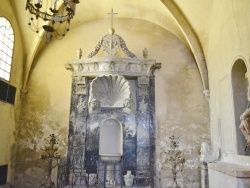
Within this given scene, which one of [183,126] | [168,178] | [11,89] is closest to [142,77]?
[183,126]

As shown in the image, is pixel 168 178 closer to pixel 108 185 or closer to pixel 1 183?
pixel 108 185

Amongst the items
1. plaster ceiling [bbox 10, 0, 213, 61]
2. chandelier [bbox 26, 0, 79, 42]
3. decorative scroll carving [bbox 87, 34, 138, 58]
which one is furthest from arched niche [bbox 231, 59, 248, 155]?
chandelier [bbox 26, 0, 79, 42]

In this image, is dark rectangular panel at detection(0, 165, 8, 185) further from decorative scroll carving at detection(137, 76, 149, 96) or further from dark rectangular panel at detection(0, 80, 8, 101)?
decorative scroll carving at detection(137, 76, 149, 96)

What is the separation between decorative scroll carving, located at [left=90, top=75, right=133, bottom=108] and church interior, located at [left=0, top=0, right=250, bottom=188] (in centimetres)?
3

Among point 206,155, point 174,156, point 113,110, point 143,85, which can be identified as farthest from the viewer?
point 143,85

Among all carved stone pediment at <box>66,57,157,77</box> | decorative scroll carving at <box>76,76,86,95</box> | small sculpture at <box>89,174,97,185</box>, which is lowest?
small sculpture at <box>89,174,97,185</box>

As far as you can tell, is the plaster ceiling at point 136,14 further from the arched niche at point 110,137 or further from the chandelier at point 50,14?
the arched niche at point 110,137

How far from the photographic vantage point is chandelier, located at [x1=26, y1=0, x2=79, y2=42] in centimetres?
469

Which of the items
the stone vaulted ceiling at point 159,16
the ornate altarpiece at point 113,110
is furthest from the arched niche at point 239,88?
the ornate altarpiece at point 113,110

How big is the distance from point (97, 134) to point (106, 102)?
1090mm

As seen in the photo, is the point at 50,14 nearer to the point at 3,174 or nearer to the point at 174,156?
the point at 3,174

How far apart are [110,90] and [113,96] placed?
0.23 meters

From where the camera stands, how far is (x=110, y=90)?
8.73 meters

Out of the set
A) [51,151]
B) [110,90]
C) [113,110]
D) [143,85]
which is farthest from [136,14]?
[51,151]
